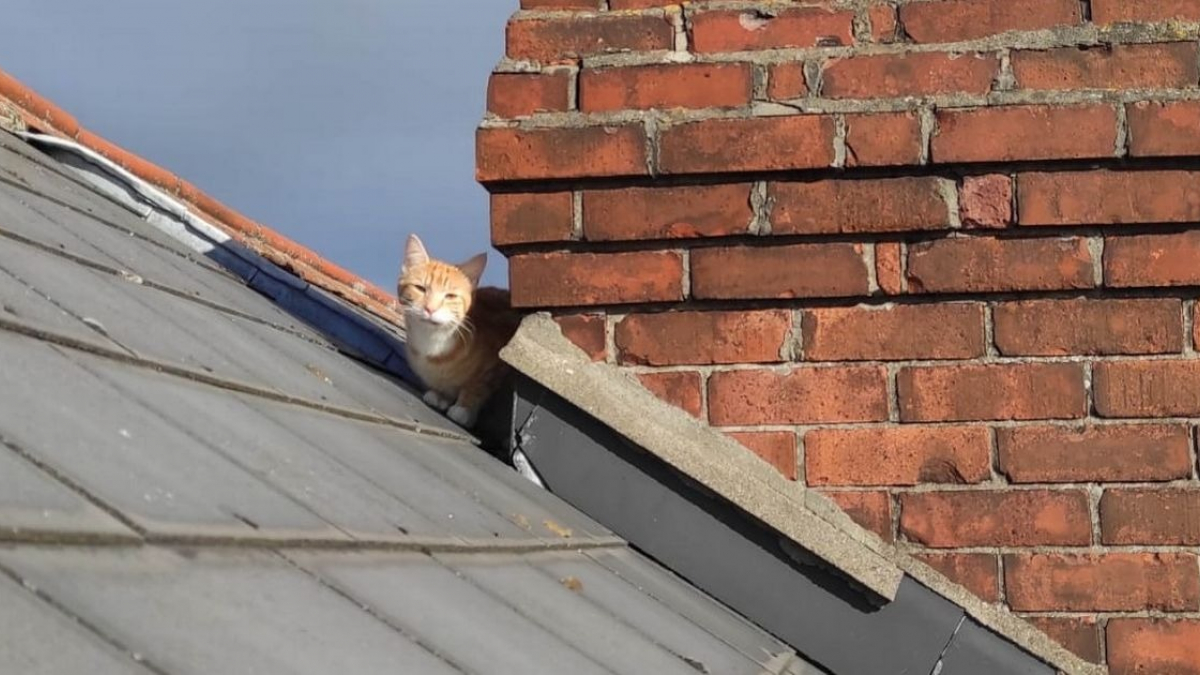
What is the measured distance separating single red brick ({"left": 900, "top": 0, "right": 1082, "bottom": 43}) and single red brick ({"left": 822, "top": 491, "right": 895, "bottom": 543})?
2.66 feet

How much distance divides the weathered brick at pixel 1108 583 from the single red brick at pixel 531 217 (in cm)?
101

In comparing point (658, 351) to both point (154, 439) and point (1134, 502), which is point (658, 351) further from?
point (154, 439)

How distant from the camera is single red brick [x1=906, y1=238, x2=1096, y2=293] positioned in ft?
7.82

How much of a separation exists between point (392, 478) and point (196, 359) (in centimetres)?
29

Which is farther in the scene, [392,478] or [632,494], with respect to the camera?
[632,494]

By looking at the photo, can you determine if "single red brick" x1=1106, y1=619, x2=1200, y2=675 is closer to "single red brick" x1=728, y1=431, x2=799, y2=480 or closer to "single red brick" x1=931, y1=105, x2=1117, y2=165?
"single red brick" x1=728, y1=431, x2=799, y2=480

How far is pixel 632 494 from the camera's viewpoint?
8.14 feet

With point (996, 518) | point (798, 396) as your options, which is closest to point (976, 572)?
point (996, 518)

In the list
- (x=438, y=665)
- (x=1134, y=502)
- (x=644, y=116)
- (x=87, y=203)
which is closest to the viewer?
(x=438, y=665)

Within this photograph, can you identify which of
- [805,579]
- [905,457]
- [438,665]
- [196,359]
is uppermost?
[196,359]

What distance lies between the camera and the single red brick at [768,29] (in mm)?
2484

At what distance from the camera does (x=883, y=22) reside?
2477 mm

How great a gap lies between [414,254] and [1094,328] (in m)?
2.87

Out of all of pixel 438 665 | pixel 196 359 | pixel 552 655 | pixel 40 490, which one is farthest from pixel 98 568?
pixel 196 359
